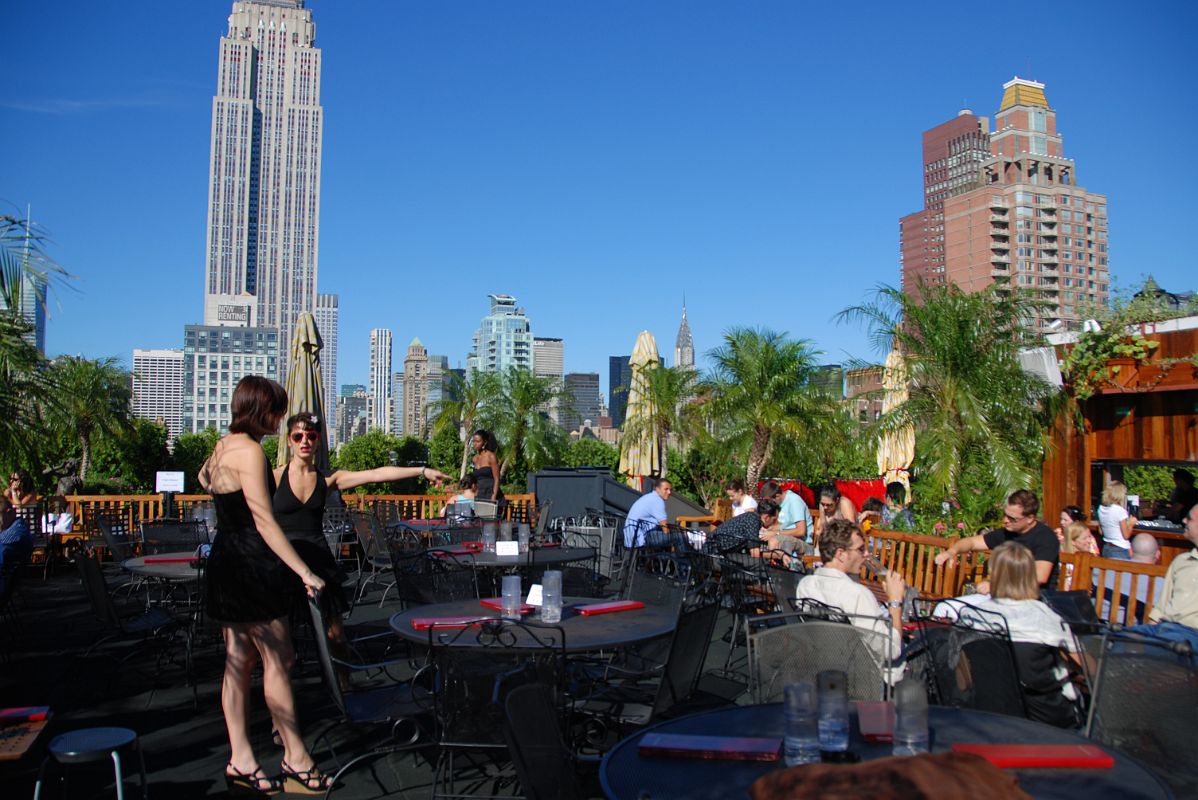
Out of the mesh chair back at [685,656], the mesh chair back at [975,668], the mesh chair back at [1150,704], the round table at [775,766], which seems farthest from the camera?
the mesh chair back at [685,656]

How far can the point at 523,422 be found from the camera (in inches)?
1164

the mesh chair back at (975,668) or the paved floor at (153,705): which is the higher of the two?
the mesh chair back at (975,668)

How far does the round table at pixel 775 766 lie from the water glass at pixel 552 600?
4.96ft

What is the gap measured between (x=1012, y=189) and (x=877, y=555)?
166495 mm

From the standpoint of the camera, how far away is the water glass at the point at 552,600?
4582mm

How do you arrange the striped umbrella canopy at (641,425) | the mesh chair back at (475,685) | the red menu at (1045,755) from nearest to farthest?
the red menu at (1045,755) < the mesh chair back at (475,685) < the striped umbrella canopy at (641,425)

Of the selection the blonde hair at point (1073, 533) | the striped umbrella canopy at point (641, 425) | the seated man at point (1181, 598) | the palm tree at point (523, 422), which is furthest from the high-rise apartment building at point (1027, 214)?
the seated man at point (1181, 598)

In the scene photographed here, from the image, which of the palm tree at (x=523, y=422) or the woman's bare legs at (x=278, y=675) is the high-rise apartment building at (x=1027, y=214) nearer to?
the palm tree at (x=523, y=422)

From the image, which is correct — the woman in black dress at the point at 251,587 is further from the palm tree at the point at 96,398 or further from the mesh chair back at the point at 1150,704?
the palm tree at the point at 96,398

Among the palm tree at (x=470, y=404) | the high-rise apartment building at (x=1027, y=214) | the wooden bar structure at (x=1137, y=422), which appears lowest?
the wooden bar structure at (x=1137, y=422)

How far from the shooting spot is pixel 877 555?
9148 millimetres

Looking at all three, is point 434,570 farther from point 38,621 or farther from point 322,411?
point 322,411

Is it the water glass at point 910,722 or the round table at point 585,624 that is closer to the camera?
the water glass at point 910,722

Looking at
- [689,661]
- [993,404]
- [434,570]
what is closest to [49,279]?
[434,570]
